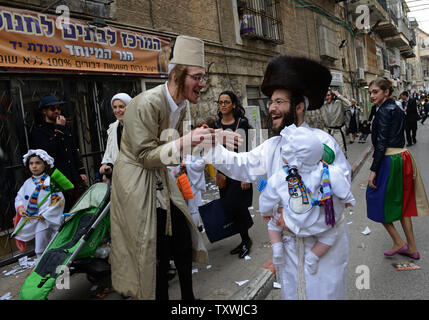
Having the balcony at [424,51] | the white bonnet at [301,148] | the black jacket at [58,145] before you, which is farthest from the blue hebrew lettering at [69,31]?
the balcony at [424,51]

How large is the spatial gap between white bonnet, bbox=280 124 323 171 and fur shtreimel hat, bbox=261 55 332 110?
298 millimetres

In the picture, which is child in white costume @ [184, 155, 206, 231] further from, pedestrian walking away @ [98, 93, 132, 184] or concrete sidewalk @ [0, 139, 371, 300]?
pedestrian walking away @ [98, 93, 132, 184]

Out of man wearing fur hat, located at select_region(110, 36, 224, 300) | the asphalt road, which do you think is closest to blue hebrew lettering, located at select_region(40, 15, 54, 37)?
man wearing fur hat, located at select_region(110, 36, 224, 300)

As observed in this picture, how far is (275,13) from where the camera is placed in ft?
39.9

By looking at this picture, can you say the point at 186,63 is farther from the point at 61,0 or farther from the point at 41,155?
the point at 61,0

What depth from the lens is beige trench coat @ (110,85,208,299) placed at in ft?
7.20

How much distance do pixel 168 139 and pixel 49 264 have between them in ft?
4.79

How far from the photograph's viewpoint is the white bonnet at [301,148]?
184 cm

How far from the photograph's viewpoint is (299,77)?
6.73ft

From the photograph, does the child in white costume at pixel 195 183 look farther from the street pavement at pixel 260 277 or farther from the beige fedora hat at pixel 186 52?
the beige fedora hat at pixel 186 52

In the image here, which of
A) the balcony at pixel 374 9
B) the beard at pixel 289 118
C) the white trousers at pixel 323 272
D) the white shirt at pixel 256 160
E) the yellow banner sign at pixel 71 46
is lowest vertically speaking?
the white trousers at pixel 323 272

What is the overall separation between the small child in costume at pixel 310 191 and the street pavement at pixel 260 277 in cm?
143

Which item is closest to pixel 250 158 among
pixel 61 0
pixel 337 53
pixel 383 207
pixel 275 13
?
pixel 383 207

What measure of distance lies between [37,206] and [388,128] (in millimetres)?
4082
